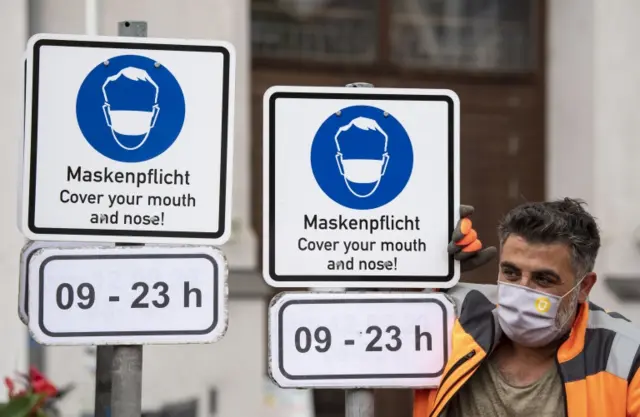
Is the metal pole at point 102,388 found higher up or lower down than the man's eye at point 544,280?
lower down

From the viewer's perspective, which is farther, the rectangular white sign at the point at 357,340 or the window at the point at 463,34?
the window at the point at 463,34

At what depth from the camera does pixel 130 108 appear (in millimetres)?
2820

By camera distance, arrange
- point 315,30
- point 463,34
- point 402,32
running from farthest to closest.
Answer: point 463,34, point 402,32, point 315,30

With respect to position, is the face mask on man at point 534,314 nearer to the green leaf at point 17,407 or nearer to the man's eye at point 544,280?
the man's eye at point 544,280

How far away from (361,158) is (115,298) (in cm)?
69

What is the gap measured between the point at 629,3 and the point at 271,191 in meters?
4.88

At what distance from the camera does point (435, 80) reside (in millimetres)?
7301

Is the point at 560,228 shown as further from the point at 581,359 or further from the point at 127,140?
the point at 127,140

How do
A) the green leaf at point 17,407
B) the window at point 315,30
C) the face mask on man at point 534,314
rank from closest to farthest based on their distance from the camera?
the face mask on man at point 534,314 → the green leaf at point 17,407 → the window at point 315,30

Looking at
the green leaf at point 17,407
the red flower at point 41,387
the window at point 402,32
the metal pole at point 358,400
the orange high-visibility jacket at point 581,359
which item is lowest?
the red flower at point 41,387

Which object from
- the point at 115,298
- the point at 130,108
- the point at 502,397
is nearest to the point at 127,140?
the point at 130,108

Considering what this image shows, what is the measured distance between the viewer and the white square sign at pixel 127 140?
110 inches

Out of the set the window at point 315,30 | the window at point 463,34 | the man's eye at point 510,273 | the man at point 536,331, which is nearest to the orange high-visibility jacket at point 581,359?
the man at point 536,331

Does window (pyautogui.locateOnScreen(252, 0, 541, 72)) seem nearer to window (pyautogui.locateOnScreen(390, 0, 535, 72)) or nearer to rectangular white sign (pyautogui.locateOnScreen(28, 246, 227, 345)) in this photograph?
window (pyautogui.locateOnScreen(390, 0, 535, 72))
